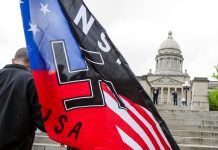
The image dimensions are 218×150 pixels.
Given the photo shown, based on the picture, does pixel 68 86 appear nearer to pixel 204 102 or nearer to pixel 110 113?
pixel 110 113

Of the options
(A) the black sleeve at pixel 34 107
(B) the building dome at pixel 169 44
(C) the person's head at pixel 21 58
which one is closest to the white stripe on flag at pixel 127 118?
(A) the black sleeve at pixel 34 107

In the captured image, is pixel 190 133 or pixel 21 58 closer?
pixel 21 58

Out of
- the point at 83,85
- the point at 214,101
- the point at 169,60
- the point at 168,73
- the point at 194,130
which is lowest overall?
the point at 214,101

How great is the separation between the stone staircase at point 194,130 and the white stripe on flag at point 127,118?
584cm

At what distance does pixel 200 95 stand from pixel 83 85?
20.3 m

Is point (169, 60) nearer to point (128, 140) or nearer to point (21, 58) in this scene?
point (21, 58)

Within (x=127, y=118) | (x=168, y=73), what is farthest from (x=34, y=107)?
(x=168, y=73)

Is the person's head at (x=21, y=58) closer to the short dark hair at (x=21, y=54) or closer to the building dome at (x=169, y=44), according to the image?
the short dark hair at (x=21, y=54)

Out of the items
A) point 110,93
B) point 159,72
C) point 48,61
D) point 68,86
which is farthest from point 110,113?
point 159,72

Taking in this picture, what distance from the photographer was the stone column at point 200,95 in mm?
21609

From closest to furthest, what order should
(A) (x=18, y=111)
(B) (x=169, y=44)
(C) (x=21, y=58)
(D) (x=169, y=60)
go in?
(A) (x=18, y=111) → (C) (x=21, y=58) → (D) (x=169, y=60) → (B) (x=169, y=44)

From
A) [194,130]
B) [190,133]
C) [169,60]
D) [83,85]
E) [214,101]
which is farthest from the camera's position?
[169,60]

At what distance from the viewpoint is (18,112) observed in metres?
2.52

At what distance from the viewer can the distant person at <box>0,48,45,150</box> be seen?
2492 millimetres
